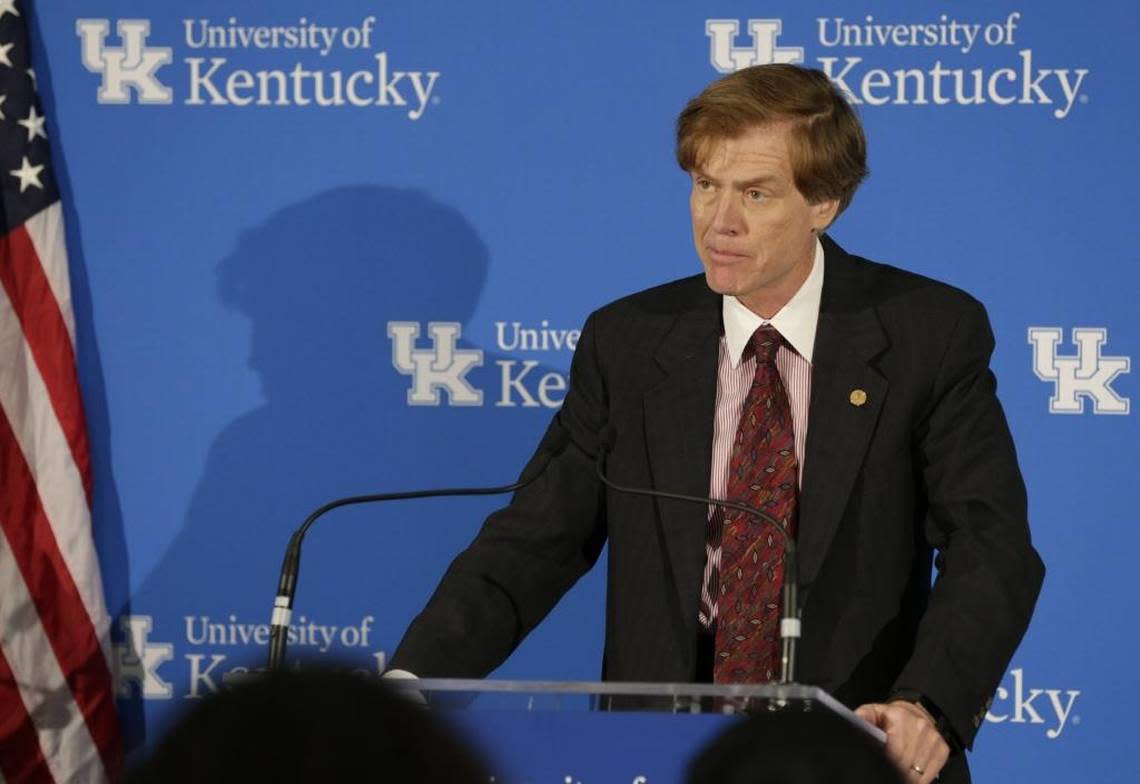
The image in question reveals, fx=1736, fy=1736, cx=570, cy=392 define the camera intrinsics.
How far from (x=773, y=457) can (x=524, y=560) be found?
42 centimetres

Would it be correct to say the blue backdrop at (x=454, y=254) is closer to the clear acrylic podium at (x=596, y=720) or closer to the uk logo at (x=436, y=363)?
the uk logo at (x=436, y=363)

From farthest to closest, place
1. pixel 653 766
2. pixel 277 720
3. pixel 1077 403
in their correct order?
pixel 1077 403, pixel 653 766, pixel 277 720

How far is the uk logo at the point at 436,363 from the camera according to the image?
394cm

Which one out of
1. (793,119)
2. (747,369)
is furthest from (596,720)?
(793,119)

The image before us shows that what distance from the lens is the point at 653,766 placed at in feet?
5.86

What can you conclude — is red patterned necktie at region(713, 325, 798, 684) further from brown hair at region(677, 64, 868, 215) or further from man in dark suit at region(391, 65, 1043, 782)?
brown hair at region(677, 64, 868, 215)

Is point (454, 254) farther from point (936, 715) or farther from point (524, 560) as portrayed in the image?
point (936, 715)

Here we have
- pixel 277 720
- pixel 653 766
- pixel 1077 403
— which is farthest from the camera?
pixel 1077 403

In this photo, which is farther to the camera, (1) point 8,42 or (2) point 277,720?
(1) point 8,42

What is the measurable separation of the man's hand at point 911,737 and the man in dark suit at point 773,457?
322mm

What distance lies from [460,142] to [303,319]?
0.54 metres

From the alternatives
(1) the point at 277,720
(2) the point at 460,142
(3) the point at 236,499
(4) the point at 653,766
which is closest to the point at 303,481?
(3) the point at 236,499

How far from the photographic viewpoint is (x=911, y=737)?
2229 mm

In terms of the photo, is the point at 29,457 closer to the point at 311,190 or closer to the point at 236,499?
the point at 236,499
